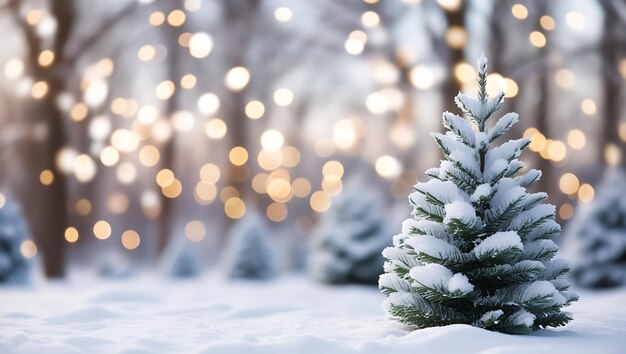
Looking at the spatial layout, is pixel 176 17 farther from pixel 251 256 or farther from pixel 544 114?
pixel 544 114

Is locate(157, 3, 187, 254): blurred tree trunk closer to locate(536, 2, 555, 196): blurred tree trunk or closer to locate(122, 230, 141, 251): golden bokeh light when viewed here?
locate(536, 2, 555, 196): blurred tree trunk

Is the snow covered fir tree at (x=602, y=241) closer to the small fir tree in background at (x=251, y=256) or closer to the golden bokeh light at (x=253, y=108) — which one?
the small fir tree in background at (x=251, y=256)

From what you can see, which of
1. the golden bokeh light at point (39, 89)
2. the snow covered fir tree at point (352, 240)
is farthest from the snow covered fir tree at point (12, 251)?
the snow covered fir tree at point (352, 240)

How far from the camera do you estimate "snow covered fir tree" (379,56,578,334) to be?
486cm

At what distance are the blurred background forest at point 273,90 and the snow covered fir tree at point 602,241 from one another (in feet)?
7.81

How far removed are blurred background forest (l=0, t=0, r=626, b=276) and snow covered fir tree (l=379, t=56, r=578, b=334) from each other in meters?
6.86

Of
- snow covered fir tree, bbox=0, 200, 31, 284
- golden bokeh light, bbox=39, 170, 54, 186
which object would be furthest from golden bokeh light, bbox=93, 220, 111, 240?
snow covered fir tree, bbox=0, 200, 31, 284

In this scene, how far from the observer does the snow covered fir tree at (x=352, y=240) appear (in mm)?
11766

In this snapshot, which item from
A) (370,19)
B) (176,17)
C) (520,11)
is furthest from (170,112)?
(520,11)

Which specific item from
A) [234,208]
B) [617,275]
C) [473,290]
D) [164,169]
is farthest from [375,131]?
[473,290]

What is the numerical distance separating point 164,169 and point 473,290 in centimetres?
1490

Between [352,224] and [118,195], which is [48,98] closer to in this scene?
[352,224]

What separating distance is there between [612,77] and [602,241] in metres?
5.15

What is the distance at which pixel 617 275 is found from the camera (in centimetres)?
1161
